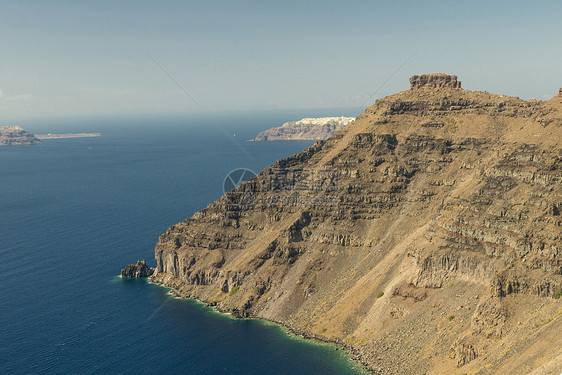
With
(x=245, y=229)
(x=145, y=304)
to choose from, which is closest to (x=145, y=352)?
(x=145, y=304)

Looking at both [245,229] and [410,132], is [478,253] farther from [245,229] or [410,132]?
[245,229]

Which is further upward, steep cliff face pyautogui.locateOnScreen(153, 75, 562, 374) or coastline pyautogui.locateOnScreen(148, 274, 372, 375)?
steep cliff face pyautogui.locateOnScreen(153, 75, 562, 374)

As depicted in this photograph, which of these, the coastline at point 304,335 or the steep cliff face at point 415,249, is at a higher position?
the steep cliff face at point 415,249

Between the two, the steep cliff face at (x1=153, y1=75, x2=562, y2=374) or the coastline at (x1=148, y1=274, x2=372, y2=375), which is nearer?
the steep cliff face at (x1=153, y1=75, x2=562, y2=374)

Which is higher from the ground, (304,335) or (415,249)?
(415,249)

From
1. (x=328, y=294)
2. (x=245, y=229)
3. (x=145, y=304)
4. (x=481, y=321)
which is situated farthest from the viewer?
(x=245, y=229)

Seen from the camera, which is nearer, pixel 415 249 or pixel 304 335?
pixel 304 335

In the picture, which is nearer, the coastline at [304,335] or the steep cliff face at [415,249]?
the steep cliff face at [415,249]

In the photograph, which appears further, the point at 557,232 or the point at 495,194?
the point at 495,194
